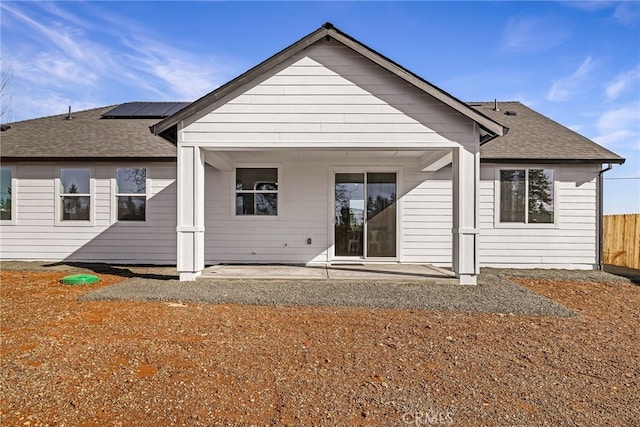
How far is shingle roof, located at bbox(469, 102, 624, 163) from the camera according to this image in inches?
348

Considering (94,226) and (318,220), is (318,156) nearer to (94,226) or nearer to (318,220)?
(318,220)

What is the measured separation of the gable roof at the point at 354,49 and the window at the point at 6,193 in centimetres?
637

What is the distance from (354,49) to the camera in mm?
6609

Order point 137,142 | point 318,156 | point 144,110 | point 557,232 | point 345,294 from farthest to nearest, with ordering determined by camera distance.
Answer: point 144,110 → point 137,142 → point 557,232 → point 318,156 → point 345,294

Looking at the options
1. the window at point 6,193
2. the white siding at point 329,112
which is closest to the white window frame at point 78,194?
the window at point 6,193

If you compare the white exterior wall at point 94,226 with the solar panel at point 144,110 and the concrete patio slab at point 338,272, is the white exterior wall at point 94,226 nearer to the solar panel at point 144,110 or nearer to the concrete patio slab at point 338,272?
the concrete patio slab at point 338,272

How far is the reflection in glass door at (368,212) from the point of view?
9198 mm

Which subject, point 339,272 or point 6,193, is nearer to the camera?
point 339,272

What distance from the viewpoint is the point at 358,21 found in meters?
9.48

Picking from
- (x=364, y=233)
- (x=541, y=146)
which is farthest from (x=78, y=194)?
(x=541, y=146)

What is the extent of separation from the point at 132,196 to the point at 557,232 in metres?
11.9

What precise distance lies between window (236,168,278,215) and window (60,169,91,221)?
440cm

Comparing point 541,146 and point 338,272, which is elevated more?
point 541,146

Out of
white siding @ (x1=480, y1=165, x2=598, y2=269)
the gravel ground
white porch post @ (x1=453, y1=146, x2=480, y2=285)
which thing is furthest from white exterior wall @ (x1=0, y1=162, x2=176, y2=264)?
white siding @ (x1=480, y1=165, x2=598, y2=269)
